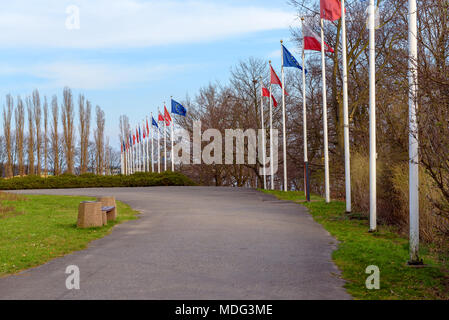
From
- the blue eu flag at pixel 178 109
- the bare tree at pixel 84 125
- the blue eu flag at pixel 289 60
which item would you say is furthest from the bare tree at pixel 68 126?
the blue eu flag at pixel 289 60

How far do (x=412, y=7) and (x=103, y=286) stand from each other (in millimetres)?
6945

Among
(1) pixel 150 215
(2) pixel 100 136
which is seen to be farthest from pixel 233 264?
(2) pixel 100 136

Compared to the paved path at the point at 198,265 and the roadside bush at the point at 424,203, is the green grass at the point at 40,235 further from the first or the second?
the roadside bush at the point at 424,203

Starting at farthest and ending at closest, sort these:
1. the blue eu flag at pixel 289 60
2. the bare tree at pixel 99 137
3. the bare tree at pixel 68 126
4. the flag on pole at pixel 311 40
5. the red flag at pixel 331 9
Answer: the bare tree at pixel 99 137 < the bare tree at pixel 68 126 < the blue eu flag at pixel 289 60 < the flag on pole at pixel 311 40 < the red flag at pixel 331 9

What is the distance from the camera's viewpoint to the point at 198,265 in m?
9.20

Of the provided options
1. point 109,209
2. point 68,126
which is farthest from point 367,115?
point 68,126

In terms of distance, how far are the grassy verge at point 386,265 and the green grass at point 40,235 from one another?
562 cm

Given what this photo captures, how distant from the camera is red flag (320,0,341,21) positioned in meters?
18.6

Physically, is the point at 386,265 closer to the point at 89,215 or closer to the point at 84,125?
the point at 89,215

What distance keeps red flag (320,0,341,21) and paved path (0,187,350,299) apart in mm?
7475

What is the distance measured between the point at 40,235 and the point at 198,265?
5.83 metres

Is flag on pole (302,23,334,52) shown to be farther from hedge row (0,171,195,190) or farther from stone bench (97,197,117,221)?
hedge row (0,171,195,190)

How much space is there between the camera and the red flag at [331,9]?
1858 centimetres

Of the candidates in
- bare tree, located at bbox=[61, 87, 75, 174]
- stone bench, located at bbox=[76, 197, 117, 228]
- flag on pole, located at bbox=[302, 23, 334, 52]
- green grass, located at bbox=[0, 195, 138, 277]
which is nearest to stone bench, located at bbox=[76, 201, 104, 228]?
stone bench, located at bbox=[76, 197, 117, 228]
